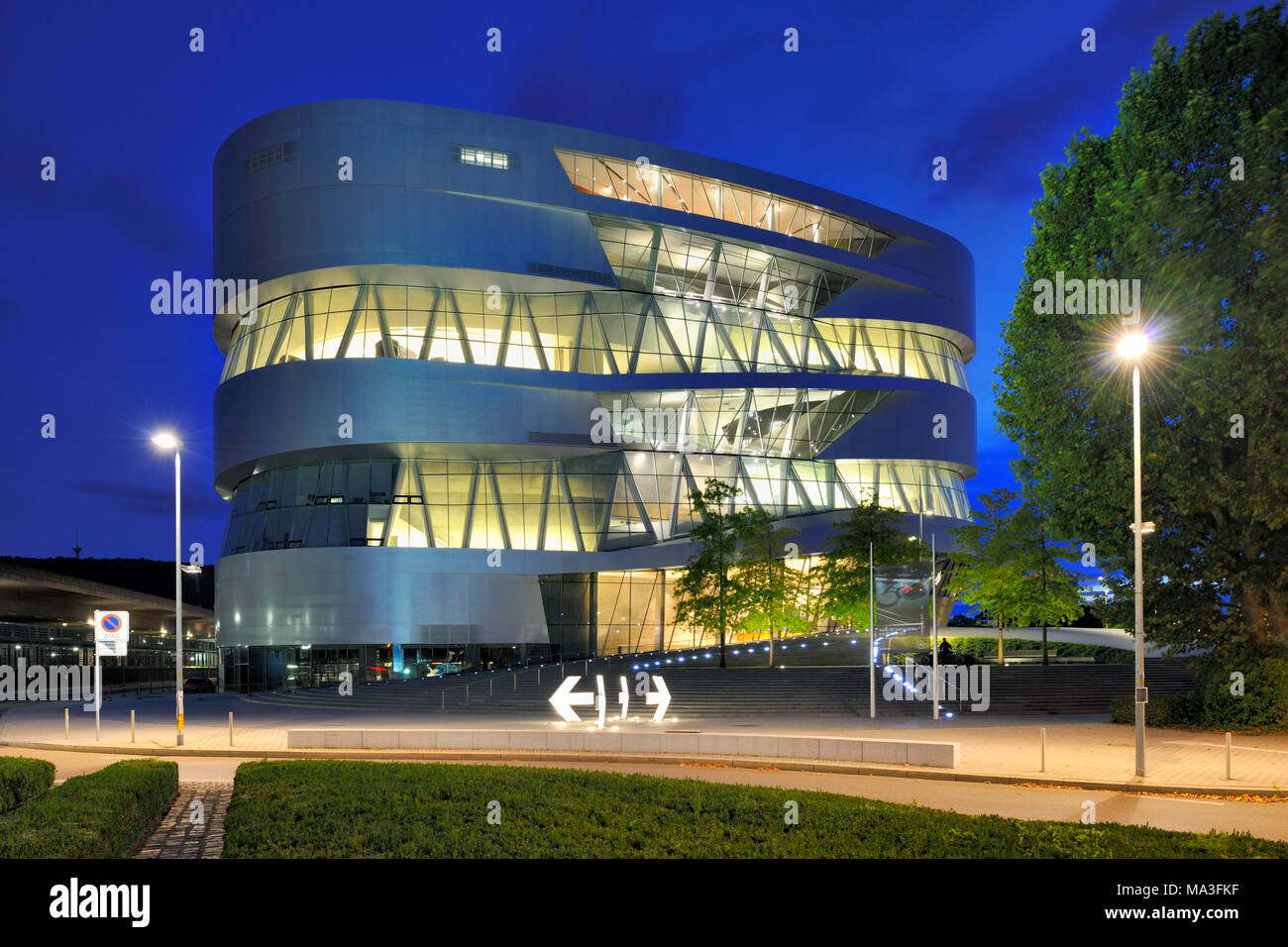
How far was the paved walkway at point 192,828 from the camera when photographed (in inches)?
462

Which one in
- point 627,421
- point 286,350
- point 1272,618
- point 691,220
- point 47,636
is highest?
point 691,220

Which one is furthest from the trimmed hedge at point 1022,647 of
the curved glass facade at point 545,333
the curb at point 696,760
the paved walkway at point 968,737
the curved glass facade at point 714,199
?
the curb at point 696,760

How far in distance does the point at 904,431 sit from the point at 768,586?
2416 cm

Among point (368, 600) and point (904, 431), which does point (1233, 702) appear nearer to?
point (368, 600)

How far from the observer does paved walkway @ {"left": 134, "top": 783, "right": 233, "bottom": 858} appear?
11.7 m

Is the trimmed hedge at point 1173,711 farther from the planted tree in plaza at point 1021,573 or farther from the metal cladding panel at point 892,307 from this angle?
the metal cladding panel at point 892,307

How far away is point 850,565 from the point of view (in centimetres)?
4775

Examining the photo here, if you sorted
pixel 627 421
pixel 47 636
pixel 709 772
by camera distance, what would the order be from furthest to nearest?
pixel 47 636 → pixel 627 421 → pixel 709 772

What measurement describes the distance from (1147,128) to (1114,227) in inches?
121

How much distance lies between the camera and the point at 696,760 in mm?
21438

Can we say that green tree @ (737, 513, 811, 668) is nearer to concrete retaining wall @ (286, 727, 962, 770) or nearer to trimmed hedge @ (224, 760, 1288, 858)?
concrete retaining wall @ (286, 727, 962, 770)
